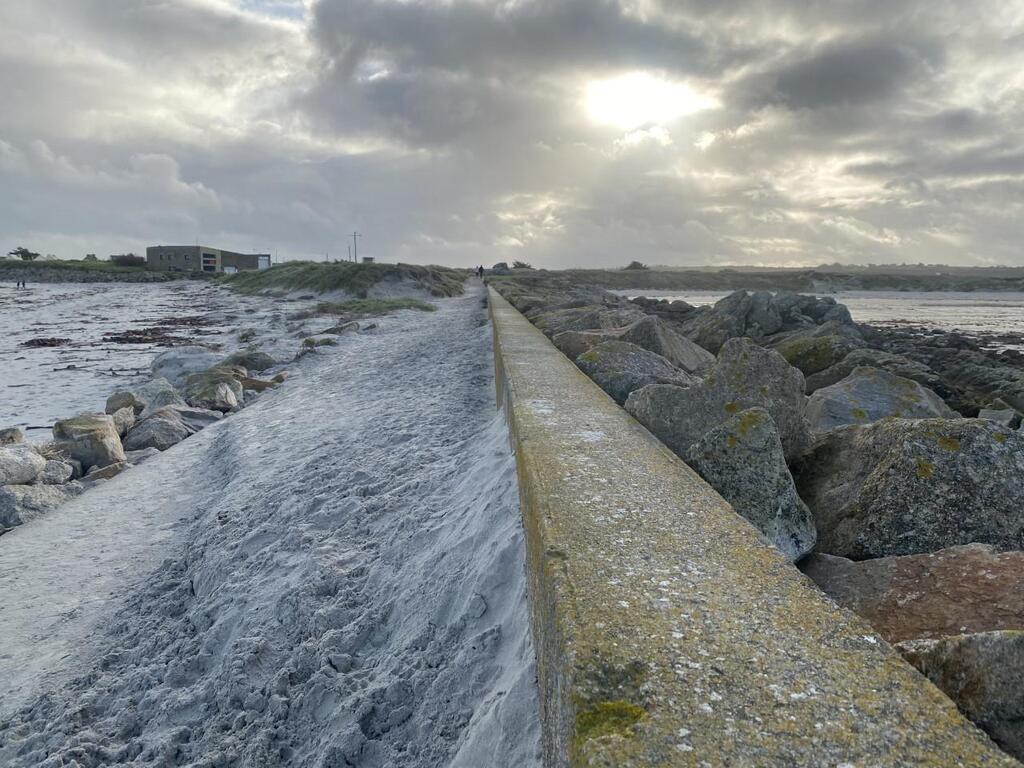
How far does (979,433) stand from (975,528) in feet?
1.42

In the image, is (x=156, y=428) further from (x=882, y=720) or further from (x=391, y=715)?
(x=882, y=720)

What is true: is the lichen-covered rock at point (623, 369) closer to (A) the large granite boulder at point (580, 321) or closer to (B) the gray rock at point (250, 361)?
(A) the large granite boulder at point (580, 321)

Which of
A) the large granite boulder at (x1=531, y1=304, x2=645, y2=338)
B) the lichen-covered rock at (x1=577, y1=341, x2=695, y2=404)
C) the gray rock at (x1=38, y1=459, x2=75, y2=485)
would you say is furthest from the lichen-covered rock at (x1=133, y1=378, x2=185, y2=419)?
the lichen-covered rock at (x1=577, y1=341, x2=695, y2=404)

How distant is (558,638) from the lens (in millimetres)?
1542

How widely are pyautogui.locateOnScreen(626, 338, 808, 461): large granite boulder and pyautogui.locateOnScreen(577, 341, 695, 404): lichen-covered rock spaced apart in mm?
1024

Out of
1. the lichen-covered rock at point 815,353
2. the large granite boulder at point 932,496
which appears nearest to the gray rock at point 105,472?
the large granite boulder at point 932,496

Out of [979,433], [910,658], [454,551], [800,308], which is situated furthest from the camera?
[800,308]

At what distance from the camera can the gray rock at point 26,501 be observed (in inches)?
187

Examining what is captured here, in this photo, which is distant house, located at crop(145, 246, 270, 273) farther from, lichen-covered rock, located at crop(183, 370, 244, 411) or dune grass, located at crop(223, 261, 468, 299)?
lichen-covered rock, located at crop(183, 370, 244, 411)

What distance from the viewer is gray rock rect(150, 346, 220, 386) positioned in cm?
1065

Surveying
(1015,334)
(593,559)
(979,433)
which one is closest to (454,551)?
(593,559)

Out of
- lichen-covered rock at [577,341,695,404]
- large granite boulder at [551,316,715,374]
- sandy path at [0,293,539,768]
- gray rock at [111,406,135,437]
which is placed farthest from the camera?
gray rock at [111,406,135,437]

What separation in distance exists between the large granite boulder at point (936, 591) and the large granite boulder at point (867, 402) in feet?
10.1

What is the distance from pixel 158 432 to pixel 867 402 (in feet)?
23.0
